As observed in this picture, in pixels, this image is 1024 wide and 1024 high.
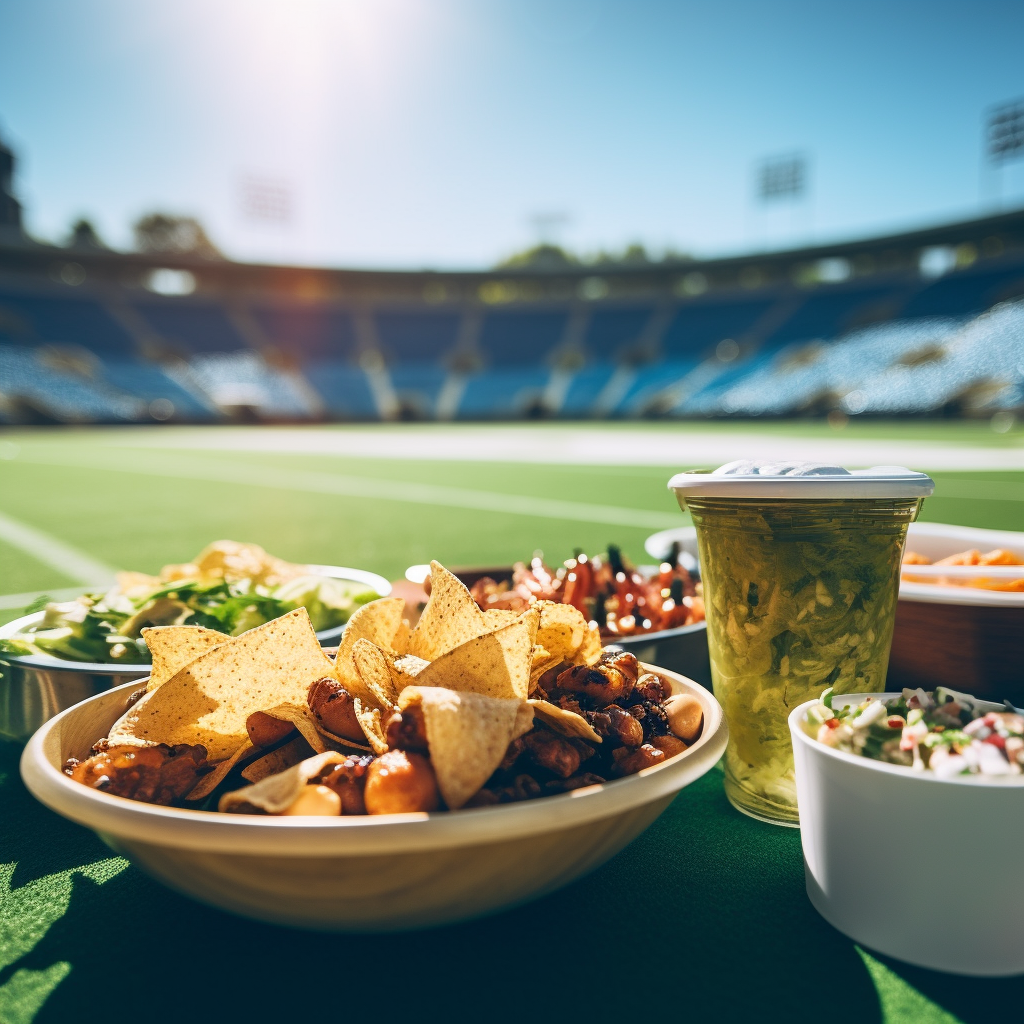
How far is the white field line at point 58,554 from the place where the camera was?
4620 millimetres

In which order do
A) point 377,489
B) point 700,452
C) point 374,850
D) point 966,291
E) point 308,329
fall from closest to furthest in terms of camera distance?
1. point 374,850
2. point 377,489
3. point 700,452
4. point 966,291
5. point 308,329

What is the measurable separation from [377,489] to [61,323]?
34339 mm

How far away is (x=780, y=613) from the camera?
1502 millimetres

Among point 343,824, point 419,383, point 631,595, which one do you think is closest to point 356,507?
point 631,595

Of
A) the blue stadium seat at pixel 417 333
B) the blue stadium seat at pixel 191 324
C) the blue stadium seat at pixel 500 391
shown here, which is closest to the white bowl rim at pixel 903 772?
the blue stadium seat at pixel 500 391

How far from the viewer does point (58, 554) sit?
5359 mm

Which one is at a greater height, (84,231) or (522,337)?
(84,231)

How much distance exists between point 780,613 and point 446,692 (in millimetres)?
705

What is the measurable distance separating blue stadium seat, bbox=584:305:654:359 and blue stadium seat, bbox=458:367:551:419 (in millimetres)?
3203

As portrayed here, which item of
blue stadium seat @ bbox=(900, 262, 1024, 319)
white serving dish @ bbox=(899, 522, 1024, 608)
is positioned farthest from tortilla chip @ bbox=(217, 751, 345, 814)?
blue stadium seat @ bbox=(900, 262, 1024, 319)

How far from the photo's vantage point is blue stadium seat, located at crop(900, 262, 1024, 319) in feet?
106

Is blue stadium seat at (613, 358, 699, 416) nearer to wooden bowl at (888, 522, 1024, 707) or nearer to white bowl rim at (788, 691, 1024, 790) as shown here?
wooden bowl at (888, 522, 1024, 707)

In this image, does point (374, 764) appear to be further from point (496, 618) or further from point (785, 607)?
point (785, 607)

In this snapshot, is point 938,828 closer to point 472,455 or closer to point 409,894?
point 409,894
